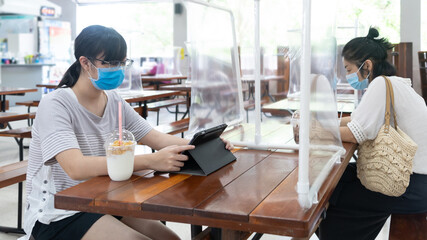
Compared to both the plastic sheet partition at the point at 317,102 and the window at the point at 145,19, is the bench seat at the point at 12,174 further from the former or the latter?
the window at the point at 145,19

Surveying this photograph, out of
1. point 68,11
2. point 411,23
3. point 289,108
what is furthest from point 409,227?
point 68,11

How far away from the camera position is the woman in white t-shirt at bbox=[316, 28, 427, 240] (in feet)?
6.07

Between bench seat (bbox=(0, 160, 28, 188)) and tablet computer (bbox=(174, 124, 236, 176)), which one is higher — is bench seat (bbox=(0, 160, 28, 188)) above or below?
below

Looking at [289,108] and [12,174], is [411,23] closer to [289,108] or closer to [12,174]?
[289,108]

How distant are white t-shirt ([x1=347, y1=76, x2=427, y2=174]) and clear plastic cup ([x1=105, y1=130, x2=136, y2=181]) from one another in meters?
0.95

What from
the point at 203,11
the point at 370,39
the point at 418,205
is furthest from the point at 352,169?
the point at 203,11

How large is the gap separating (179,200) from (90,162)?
0.37m

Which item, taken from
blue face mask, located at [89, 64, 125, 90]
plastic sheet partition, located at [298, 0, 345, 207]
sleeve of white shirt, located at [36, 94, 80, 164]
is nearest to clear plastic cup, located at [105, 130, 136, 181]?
sleeve of white shirt, located at [36, 94, 80, 164]

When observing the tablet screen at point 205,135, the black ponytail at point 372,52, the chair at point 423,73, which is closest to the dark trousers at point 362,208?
the black ponytail at point 372,52

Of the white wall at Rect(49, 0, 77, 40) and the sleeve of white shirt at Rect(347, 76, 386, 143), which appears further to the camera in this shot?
the white wall at Rect(49, 0, 77, 40)

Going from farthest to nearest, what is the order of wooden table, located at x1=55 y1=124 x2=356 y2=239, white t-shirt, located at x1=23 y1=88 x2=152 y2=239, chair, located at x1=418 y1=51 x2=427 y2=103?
chair, located at x1=418 y1=51 x2=427 y2=103
white t-shirt, located at x1=23 y1=88 x2=152 y2=239
wooden table, located at x1=55 y1=124 x2=356 y2=239

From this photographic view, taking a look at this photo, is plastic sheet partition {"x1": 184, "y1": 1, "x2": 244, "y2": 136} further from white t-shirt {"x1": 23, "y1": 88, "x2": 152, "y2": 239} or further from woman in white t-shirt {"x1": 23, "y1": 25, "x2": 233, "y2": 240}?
white t-shirt {"x1": 23, "y1": 88, "x2": 152, "y2": 239}

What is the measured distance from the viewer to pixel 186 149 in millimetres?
1393

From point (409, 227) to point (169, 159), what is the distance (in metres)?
1.10
